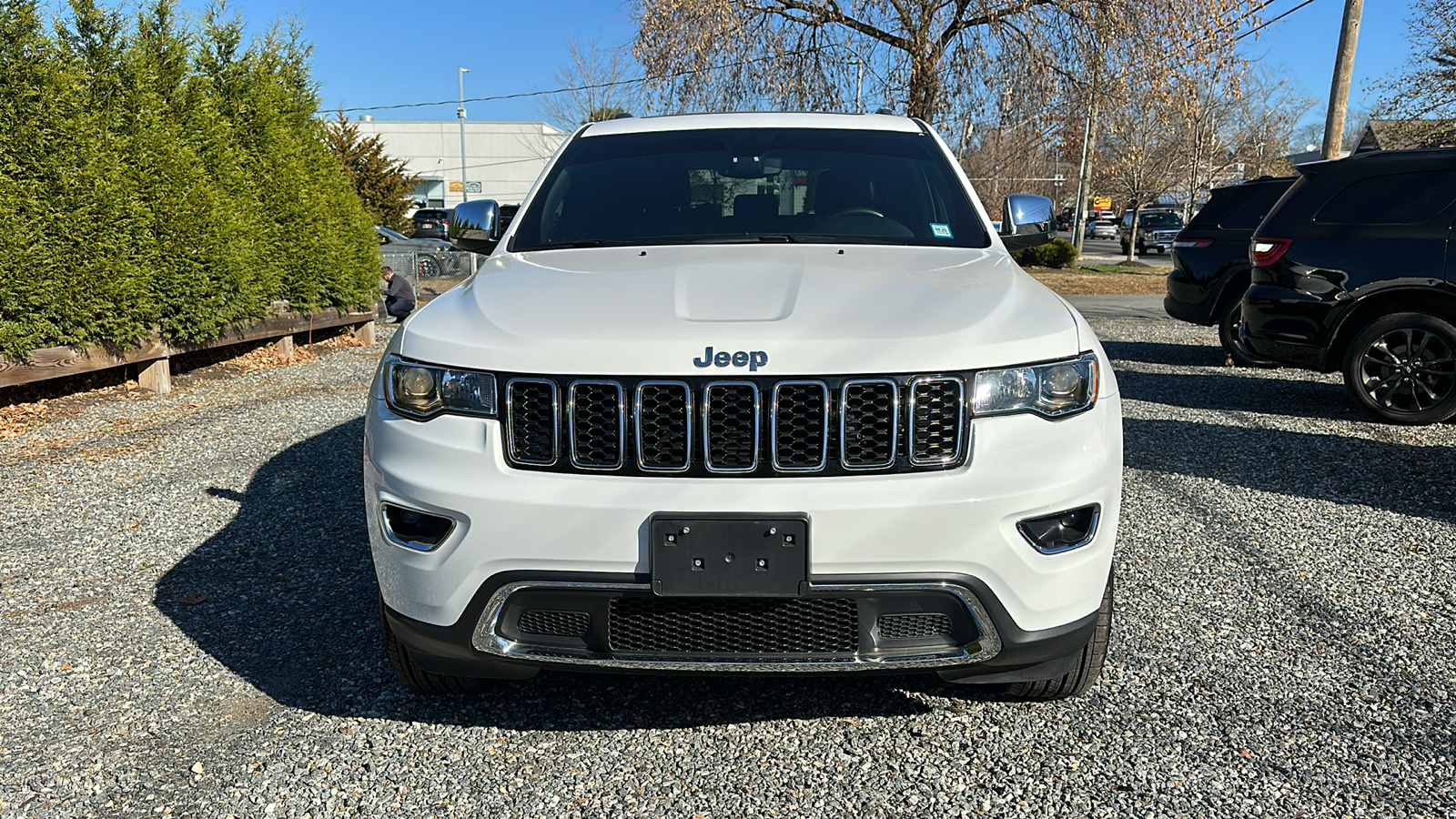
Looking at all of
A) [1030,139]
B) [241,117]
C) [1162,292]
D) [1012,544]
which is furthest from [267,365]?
[1162,292]

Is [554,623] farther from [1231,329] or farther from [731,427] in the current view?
[1231,329]

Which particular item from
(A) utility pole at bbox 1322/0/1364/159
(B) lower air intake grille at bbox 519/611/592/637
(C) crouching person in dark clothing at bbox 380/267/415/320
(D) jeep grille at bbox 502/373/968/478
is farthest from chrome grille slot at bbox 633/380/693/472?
(A) utility pole at bbox 1322/0/1364/159

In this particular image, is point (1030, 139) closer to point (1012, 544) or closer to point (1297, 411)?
point (1297, 411)

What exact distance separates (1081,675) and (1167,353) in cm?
1004

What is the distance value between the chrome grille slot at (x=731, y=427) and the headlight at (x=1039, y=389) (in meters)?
0.50

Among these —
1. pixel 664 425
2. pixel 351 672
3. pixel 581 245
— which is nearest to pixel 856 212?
pixel 581 245

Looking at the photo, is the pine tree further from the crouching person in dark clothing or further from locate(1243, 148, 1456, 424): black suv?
locate(1243, 148, 1456, 424): black suv

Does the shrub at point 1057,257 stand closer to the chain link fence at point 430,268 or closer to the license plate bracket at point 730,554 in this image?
the chain link fence at point 430,268

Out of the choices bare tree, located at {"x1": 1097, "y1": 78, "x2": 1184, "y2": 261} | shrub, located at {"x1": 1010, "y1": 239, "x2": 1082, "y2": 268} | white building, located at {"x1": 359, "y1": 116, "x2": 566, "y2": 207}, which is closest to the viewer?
shrub, located at {"x1": 1010, "y1": 239, "x2": 1082, "y2": 268}

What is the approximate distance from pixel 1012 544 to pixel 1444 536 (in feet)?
11.3

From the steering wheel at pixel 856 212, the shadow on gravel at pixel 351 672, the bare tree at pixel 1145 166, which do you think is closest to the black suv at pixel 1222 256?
the steering wheel at pixel 856 212

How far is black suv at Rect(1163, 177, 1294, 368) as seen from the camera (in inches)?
403

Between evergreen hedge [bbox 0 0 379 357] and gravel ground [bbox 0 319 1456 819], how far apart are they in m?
2.87

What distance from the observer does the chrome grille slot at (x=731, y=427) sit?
238 cm
